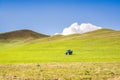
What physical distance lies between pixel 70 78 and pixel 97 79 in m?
2.19

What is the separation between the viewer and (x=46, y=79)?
68.8 ft

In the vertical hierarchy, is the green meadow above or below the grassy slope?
below

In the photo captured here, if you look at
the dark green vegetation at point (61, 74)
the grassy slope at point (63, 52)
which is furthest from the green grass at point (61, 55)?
the dark green vegetation at point (61, 74)

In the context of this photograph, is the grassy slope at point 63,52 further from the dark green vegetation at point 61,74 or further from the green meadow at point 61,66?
the dark green vegetation at point 61,74

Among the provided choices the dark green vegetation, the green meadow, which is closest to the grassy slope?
the green meadow

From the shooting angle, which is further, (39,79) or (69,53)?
(69,53)

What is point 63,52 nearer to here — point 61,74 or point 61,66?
point 61,66

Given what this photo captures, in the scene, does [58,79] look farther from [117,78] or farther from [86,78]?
[117,78]

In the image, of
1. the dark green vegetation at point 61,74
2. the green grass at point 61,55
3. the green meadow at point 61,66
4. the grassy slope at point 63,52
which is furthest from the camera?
Answer: the grassy slope at point 63,52

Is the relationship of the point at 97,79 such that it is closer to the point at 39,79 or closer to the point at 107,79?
the point at 107,79

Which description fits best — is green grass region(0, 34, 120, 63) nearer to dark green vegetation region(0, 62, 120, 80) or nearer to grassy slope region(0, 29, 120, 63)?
grassy slope region(0, 29, 120, 63)

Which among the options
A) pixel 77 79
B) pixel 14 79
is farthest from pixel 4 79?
pixel 77 79

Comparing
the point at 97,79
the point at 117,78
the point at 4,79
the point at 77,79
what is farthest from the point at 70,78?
the point at 4,79

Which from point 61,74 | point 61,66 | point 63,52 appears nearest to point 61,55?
point 63,52
